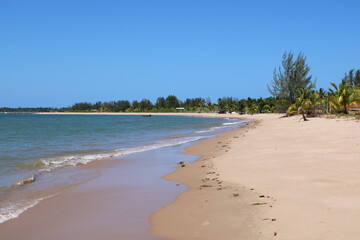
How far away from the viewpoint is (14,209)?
25.2ft

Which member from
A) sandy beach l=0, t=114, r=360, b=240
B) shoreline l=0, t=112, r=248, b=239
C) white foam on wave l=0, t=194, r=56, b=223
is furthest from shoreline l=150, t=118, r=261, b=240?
white foam on wave l=0, t=194, r=56, b=223

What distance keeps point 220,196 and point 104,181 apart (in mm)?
4900

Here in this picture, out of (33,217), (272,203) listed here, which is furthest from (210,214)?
(33,217)

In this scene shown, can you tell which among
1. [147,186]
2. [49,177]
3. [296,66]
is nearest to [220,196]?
[147,186]

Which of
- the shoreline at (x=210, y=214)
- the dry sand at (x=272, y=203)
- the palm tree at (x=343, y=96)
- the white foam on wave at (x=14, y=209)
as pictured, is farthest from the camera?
the palm tree at (x=343, y=96)

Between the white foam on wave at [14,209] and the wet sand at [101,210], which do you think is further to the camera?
the white foam on wave at [14,209]

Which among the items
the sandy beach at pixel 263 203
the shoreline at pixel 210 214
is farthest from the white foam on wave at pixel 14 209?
the shoreline at pixel 210 214

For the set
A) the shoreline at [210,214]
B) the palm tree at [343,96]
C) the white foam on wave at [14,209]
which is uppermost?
the palm tree at [343,96]

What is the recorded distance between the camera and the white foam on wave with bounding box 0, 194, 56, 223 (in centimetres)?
706

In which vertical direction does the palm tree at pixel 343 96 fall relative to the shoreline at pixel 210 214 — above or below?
above

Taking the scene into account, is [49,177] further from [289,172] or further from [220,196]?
[289,172]

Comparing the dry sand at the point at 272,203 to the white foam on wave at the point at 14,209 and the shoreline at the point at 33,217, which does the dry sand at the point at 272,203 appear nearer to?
the shoreline at the point at 33,217

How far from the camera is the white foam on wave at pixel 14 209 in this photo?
706cm

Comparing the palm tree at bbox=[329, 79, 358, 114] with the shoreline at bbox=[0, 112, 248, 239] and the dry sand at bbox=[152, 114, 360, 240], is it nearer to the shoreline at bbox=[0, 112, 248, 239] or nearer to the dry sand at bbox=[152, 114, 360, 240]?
the dry sand at bbox=[152, 114, 360, 240]
